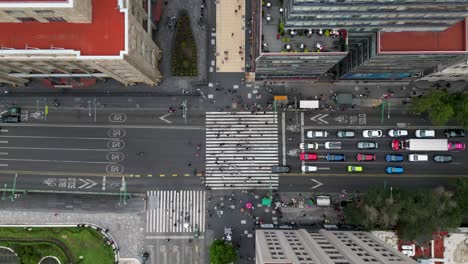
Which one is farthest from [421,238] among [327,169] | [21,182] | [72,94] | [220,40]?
[21,182]

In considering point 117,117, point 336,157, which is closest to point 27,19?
point 117,117

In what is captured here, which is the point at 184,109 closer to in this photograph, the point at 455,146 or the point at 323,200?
the point at 323,200

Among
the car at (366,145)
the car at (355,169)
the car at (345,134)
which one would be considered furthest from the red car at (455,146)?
the car at (345,134)

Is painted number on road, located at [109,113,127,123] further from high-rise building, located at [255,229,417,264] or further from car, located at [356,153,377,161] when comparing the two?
car, located at [356,153,377,161]

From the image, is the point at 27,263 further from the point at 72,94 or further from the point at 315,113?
the point at 315,113

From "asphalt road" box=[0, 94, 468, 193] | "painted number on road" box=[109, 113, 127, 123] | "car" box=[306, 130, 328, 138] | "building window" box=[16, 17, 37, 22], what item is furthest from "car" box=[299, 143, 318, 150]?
"building window" box=[16, 17, 37, 22]

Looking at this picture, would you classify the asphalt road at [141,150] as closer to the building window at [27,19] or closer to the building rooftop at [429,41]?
the building rooftop at [429,41]
